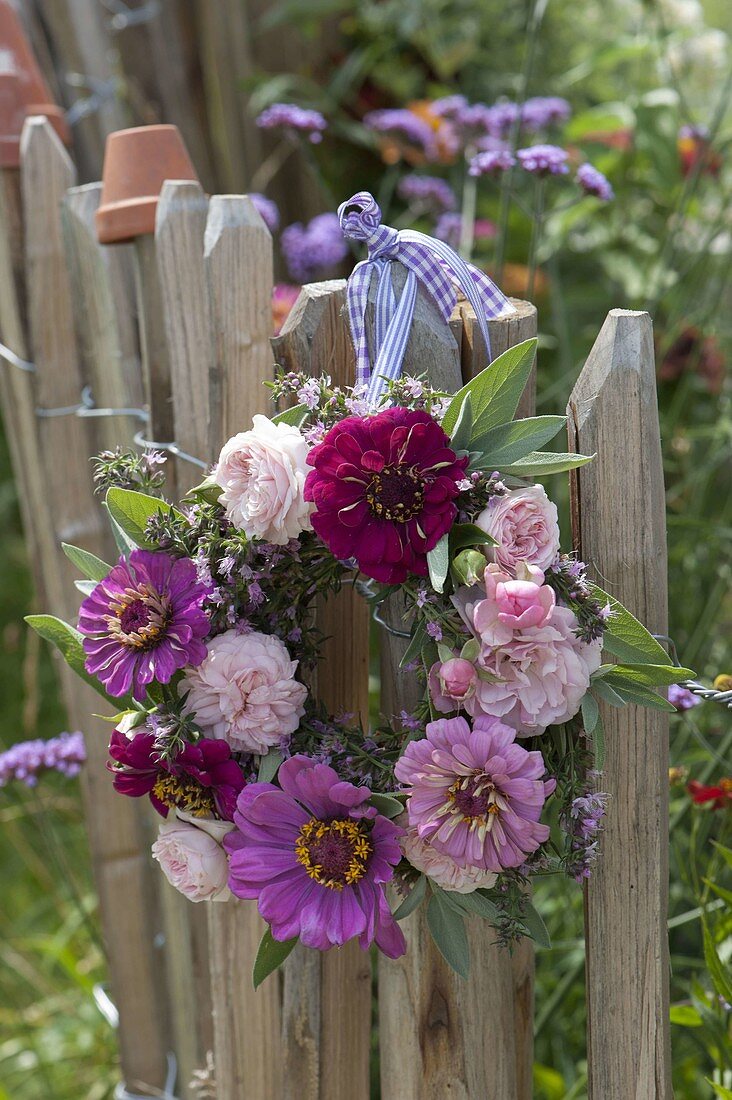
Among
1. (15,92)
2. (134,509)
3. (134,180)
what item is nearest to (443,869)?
(134,509)

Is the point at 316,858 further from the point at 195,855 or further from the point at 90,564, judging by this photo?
the point at 90,564

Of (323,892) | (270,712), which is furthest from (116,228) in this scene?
(323,892)

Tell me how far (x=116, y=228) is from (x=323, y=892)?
0.82 metres

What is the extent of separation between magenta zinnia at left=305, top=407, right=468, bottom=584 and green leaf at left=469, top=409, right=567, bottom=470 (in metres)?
0.05

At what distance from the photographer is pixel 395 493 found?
0.73 metres

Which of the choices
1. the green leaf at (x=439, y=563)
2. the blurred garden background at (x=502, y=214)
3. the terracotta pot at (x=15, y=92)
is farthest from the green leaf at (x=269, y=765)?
the terracotta pot at (x=15, y=92)

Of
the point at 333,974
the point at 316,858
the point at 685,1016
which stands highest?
the point at 316,858

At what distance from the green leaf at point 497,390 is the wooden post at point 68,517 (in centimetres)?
90

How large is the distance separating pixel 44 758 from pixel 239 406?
0.75 metres

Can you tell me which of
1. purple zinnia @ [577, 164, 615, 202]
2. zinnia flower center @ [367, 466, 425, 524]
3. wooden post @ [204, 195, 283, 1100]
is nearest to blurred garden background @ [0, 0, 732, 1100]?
purple zinnia @ [577, 164, 615, 202]

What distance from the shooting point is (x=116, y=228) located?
1.21m

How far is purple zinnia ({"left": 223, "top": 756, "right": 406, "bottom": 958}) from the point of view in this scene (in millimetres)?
761

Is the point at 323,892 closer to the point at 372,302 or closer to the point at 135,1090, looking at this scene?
the point at 372,302

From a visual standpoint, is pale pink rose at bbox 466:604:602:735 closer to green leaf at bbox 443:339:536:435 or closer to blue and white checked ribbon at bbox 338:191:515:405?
green leaf at bbox 443:339:536:435
